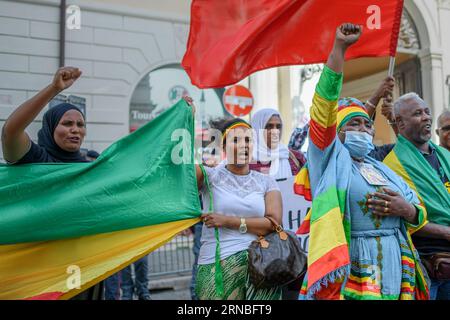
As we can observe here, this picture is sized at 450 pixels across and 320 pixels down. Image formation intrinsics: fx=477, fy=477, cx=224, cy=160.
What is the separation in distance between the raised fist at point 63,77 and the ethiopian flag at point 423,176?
2.16m

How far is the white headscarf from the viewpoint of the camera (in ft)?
13.6

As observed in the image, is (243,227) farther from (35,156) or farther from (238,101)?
(238,101)

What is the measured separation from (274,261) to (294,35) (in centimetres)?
177

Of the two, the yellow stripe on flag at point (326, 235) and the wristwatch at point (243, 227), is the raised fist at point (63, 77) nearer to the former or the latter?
the wristwatch at point (243, 227)

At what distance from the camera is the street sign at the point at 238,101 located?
30.9 feet

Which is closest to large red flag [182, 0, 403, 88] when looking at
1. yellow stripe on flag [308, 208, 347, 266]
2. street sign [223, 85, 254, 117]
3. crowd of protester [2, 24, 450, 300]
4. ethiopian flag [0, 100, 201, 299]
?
crowd of protester [2, 24, 450, 300]

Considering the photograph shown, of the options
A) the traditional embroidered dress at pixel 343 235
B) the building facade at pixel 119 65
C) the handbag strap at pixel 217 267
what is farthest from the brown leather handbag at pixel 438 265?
the building facade at pixel 119 65

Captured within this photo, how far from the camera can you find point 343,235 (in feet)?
7.97

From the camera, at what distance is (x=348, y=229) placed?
2.52 metres

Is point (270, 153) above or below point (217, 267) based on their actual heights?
above

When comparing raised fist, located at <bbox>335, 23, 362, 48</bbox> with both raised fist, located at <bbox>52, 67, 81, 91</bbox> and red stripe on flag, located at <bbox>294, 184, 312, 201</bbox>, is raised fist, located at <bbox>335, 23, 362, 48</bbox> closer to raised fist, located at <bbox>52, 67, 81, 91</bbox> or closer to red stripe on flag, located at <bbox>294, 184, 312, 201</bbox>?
red stripe on flag, located at <bbox>294, 184, 312, 201</bbox>

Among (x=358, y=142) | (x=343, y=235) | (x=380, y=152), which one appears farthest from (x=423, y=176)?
(x=343, y=235)
